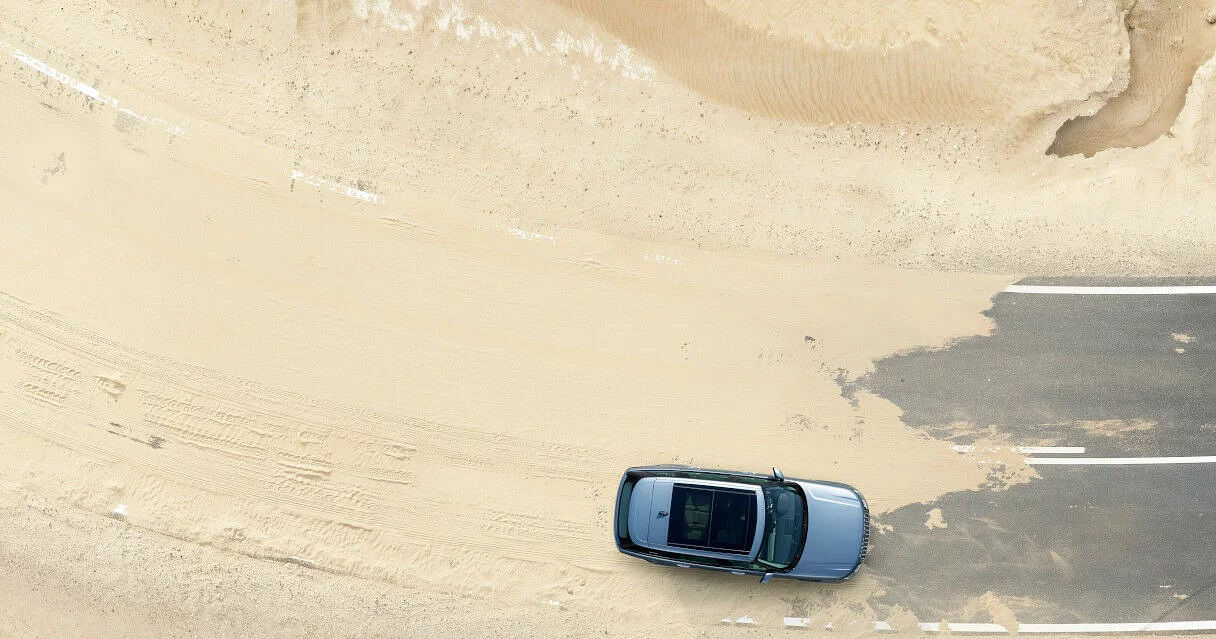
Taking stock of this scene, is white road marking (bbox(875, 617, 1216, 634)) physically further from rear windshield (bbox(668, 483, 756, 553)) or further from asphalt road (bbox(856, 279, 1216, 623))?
rear windshield (bbox(668, 483, 756, 553))

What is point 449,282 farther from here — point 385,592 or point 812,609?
point 812,609

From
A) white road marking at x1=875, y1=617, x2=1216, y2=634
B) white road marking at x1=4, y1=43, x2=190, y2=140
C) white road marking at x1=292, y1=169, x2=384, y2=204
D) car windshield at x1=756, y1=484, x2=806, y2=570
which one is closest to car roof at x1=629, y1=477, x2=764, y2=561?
car windshield at x1=756, y1=484, x2=806, y2=570

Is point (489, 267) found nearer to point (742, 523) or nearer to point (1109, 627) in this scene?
point (742, 523)

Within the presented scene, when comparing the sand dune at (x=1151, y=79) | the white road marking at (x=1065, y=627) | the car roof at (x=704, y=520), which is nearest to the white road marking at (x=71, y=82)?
the car roof at (x=704, y=520)

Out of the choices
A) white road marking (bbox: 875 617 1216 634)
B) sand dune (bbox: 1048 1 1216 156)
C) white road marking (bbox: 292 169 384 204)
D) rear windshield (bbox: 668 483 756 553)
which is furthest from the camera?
sand dune (bbox: 1048 1 1216 156)

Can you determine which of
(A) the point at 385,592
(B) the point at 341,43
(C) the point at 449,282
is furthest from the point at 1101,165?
(A) the point at 385,592

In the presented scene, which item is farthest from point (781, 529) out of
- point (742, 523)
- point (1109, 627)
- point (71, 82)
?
point (71, 82)
